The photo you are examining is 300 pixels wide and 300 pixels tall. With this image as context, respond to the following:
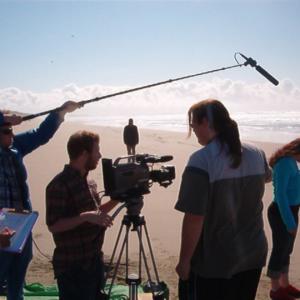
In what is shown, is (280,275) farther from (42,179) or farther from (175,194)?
(42,179)

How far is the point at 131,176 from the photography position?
258cm

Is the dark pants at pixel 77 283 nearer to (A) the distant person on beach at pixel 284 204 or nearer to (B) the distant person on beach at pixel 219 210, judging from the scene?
(B) the distant person on beach at pixel 219 210

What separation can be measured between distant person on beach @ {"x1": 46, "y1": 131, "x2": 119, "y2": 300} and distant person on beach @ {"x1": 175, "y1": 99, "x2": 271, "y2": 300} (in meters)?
0.59

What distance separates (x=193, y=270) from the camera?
234 cm

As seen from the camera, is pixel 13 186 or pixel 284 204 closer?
pixel 13 186

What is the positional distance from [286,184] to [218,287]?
1.43 m

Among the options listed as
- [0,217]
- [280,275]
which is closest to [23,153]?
[0,217]

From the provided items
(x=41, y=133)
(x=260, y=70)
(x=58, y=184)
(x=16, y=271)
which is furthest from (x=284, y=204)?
(x=16, y=271)

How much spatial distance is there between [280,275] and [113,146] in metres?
12.9

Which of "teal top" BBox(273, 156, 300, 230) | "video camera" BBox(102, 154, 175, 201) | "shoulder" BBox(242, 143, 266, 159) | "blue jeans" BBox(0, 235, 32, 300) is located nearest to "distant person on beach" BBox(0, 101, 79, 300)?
"blue jeans" BBox(0, 235, 32, 300)

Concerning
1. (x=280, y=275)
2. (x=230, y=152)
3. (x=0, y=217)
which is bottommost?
(x=280, y=275)

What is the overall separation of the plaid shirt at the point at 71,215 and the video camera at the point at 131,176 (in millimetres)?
166

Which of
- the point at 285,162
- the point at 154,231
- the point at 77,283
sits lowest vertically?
the point at 154,231

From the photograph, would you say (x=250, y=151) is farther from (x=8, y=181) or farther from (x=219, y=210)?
(x=8, y=181)
